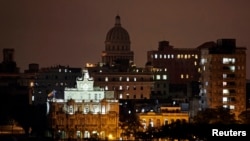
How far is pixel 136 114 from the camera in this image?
7648 inches

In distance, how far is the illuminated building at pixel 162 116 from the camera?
7608 inches

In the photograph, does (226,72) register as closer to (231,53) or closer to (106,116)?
(231,53)

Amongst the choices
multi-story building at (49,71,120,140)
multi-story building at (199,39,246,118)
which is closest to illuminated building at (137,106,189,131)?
multi-story building at (199,39,246,118)

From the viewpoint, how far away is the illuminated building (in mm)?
193250

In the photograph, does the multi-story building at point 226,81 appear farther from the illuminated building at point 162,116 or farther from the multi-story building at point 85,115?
the multi-story building at point 85,115

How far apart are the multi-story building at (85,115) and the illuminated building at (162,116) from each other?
6075 millimetres

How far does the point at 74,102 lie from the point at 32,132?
9.79 meters

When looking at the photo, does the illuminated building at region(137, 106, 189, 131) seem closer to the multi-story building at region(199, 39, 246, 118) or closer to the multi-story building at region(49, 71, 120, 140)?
the multi-story building at region(199, 39, 246, 118)

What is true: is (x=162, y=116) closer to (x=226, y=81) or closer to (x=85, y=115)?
(x=226, y=81)

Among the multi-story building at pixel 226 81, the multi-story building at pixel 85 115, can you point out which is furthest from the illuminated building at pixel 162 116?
the multi-story building at pixel 85 115

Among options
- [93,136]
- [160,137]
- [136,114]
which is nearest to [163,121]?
[136,114]

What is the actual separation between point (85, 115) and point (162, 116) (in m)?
12.4

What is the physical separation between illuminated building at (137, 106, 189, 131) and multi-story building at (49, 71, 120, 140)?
19.9ft

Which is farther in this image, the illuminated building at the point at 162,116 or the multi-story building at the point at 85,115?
the illuminated building at the point at 162,116
